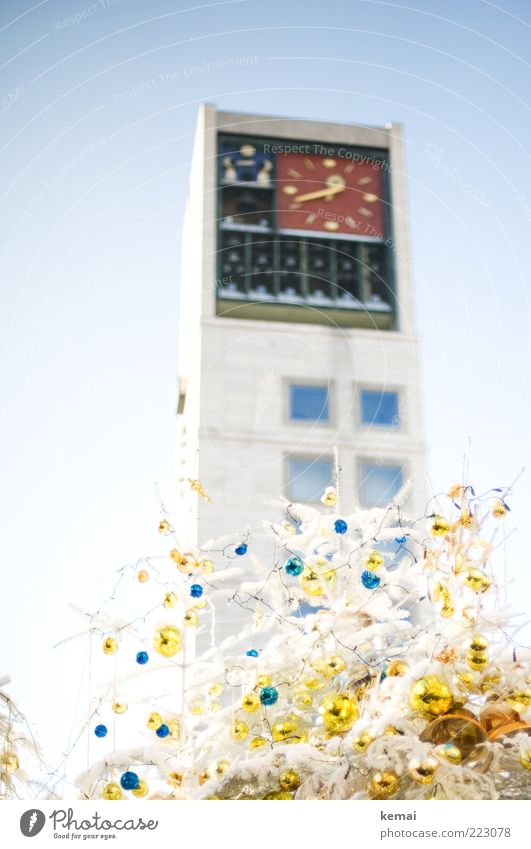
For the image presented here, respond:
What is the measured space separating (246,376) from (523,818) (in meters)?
4.78

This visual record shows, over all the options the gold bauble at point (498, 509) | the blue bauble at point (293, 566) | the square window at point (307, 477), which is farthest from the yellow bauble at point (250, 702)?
the square window at point (307, 477)

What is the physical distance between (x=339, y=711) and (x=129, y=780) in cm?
35

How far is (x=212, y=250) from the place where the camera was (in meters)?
6.00

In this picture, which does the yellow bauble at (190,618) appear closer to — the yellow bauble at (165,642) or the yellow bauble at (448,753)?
the yellow bauble at (165,642)

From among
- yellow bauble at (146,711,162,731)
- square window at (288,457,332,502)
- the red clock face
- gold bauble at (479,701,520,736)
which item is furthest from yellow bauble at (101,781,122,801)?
the red clock face

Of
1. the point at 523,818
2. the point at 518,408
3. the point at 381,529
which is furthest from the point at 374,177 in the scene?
the point at 523,818

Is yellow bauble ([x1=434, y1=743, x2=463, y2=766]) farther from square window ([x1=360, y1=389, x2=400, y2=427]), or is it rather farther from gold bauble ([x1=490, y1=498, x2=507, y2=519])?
square window ([x1=360, y1=389, x2=400, y2=427])

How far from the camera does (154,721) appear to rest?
1.60 m

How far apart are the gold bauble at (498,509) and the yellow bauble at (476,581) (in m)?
0.16

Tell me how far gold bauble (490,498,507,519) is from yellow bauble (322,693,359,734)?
0.41m

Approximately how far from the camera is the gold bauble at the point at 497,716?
4.30 ft

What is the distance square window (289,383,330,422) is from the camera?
609 centimetres

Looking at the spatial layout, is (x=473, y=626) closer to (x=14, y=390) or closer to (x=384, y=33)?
(x=14, y=390)

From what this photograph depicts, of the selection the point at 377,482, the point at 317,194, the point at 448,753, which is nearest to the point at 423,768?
the point at 448,753
